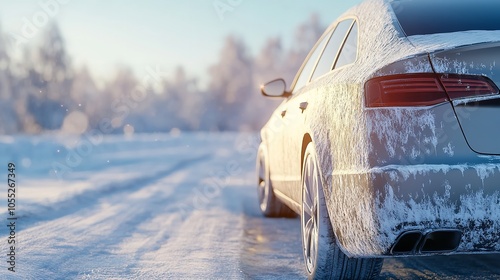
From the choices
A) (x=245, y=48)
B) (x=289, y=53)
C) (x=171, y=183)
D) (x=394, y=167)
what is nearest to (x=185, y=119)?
(x=245, y=48)

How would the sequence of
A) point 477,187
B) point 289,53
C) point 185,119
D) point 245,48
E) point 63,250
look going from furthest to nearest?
point 185,119, point 245,48, point 289,53, point 63,250, point 477,187

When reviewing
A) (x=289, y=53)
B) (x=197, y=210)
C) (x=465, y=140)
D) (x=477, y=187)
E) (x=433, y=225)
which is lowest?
(x=197, y=210)

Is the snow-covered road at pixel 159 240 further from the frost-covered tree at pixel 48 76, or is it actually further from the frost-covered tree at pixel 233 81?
the frost-covered tree at pixel 233 81

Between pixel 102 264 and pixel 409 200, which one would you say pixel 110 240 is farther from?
pixel 409 200

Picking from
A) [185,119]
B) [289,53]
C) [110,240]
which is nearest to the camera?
[110,240]

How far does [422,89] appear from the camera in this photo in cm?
259

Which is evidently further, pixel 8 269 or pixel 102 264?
pixel 102 264

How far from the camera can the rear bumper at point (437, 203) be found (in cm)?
247

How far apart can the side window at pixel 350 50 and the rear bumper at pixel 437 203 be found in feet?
3.27

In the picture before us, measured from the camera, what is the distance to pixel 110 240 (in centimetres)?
495

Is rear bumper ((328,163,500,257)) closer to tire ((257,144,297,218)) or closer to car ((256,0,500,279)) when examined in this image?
car ((256,0,500,279))

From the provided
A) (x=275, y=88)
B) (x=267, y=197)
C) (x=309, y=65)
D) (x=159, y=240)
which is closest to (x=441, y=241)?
(x=309, y=65)

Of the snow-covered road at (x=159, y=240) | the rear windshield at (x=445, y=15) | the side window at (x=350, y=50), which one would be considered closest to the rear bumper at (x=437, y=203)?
the rear windshield at (x=445, y=15)

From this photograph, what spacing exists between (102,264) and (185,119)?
4380 inches
